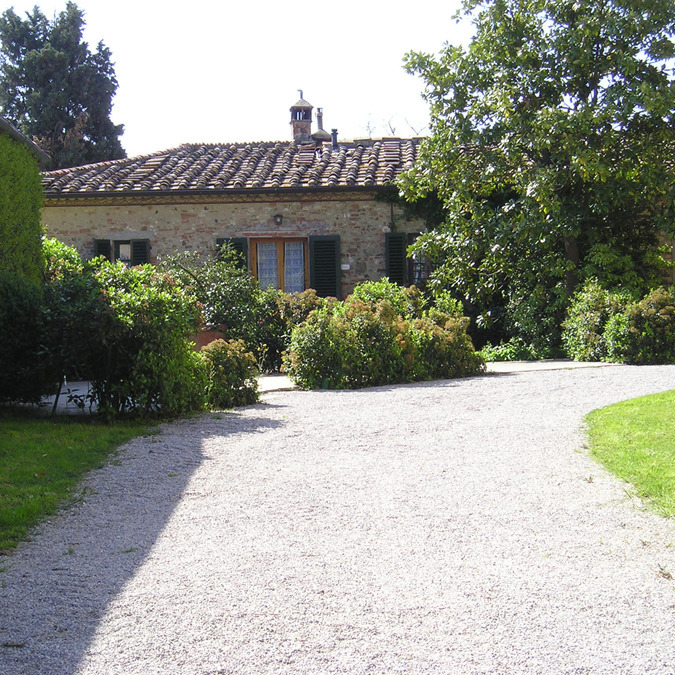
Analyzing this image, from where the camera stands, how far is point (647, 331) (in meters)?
12.5

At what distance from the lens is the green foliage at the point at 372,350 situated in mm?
10406

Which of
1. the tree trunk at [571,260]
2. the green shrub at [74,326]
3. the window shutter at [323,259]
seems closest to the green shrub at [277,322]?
the window shutter at [323,259]

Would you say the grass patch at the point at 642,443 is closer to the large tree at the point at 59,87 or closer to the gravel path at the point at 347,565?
the gravel path at the point at 347,565

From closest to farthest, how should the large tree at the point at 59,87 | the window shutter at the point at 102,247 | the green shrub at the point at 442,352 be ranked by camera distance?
the green shrub at the point at 442,352
the window shutter at the point at 102,247
the large tree at the point at 59,87

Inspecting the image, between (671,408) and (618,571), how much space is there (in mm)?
4277

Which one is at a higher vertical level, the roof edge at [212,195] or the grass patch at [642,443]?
the roof edge at [212,195]

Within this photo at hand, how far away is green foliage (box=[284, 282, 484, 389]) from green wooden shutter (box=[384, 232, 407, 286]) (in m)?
5.32

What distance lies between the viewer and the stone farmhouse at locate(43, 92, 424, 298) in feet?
55.4

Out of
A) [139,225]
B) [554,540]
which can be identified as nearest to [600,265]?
[139,225]

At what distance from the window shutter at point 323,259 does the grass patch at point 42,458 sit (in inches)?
365

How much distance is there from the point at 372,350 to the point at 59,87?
82.5 ft

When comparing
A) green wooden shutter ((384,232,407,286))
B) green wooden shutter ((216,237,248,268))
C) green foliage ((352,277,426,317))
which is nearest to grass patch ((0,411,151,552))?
green foliage ((352,277,426,317))

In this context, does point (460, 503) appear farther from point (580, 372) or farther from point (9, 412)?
point (580, 372)

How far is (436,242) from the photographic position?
15.6 meters
